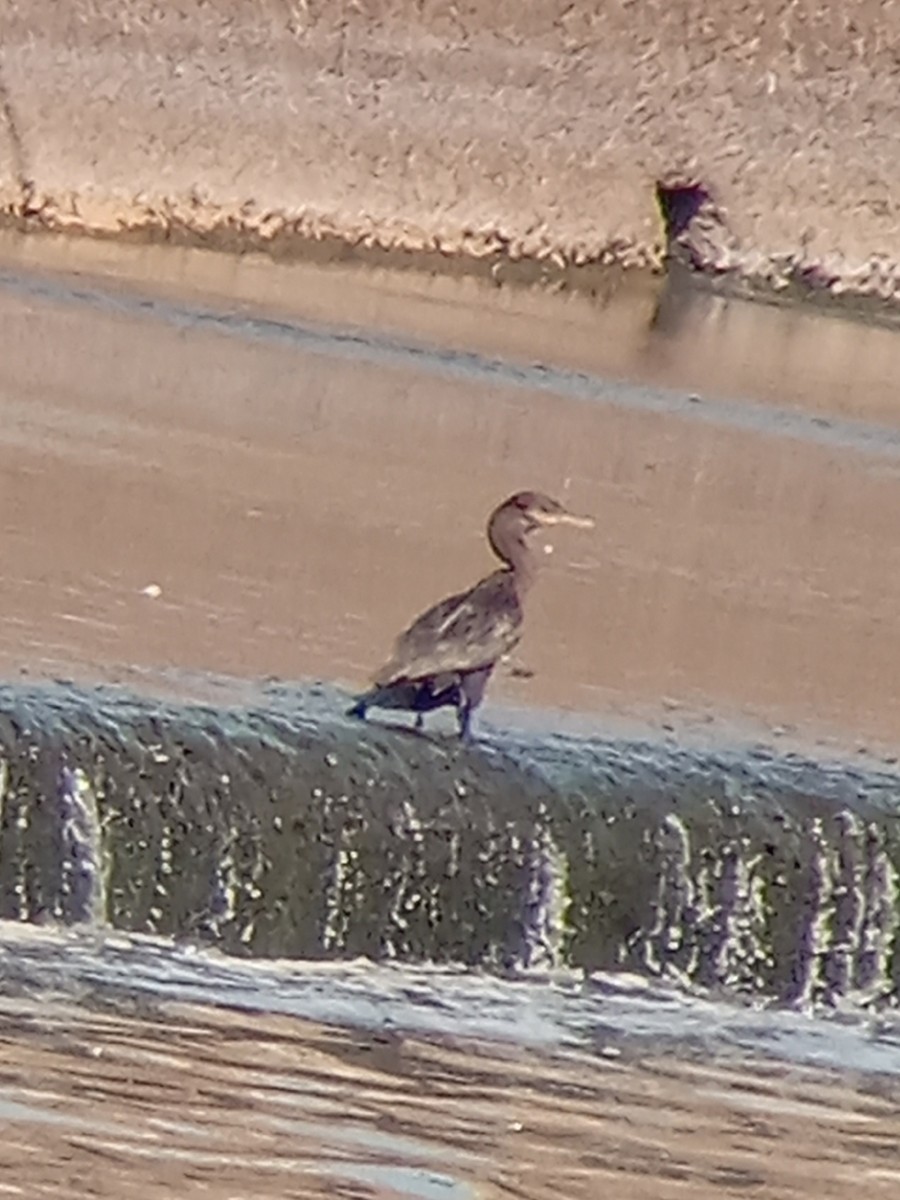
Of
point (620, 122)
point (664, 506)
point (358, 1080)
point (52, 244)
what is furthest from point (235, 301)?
point (358, 1080)

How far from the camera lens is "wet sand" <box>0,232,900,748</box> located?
17.5 ft

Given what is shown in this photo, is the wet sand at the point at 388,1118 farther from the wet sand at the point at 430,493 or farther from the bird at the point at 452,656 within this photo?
the wet sand at the point at 430,493

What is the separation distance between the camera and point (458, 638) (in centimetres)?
466

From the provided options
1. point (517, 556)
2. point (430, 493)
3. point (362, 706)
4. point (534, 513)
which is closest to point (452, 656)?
point (362, 706)

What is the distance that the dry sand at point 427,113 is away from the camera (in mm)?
10484

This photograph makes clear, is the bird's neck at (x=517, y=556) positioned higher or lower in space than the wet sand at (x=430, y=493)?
higher

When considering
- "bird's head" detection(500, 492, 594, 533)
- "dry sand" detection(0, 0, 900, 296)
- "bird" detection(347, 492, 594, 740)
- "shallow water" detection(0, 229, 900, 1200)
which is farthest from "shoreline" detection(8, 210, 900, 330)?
"bird" detection(347, 492, 594, 740)

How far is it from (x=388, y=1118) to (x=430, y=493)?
120 inches

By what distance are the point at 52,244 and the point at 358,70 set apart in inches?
48.1

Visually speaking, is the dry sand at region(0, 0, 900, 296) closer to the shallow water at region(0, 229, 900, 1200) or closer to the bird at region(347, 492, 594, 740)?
the shallow water at region(0, 229, 900, 1200)

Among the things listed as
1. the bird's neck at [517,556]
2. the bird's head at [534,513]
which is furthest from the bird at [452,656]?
the bird's head at [534,513]

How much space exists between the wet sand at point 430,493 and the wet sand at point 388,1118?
0.99m

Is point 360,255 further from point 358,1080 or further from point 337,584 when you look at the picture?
point 358,1080

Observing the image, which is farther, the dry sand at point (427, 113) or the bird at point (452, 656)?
the dry sand at point (427, 113)
